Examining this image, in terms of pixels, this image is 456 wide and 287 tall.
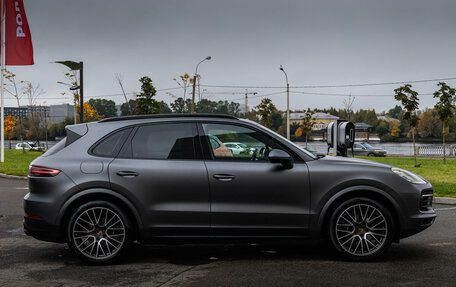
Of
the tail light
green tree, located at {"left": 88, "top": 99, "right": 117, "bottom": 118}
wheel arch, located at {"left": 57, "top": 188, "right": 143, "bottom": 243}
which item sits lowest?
wheel arch, located at {"left": 57, "top": 188, "right": 143, "bottom": 243}

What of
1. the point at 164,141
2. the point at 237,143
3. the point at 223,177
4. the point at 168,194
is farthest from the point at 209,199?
the point at 164,141

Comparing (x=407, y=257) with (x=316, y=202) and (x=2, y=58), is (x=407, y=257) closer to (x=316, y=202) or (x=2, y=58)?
(x=316, y=202)

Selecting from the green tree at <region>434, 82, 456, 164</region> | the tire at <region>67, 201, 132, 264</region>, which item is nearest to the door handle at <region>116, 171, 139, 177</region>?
the tire at <region>67, 201, 132, 264</region>

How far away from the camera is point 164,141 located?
5.76 metres

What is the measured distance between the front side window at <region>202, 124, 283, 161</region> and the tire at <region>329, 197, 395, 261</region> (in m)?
1.01

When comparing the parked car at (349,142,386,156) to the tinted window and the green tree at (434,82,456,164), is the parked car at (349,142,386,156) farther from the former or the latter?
the tinted window

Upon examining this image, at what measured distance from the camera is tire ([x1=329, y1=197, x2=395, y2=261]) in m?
5.61

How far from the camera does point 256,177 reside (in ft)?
18.2

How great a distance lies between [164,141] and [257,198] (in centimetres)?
120

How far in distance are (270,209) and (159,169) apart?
1.26 meters

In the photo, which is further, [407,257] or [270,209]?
[407,257]

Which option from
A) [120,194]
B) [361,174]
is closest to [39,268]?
[120,194]

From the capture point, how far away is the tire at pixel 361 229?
5613mm

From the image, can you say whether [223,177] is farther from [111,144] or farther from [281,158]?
[111,144]
